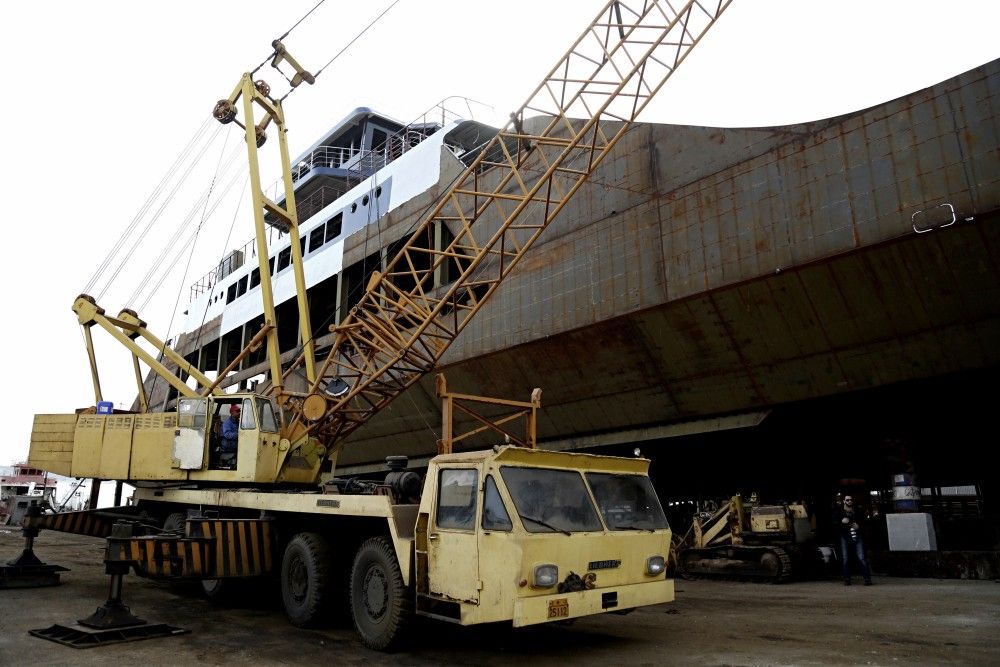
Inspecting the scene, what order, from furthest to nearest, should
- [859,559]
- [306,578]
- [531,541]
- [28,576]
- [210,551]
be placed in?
[859,559] → [28,576] → [210,551] → [306,578] → [531,541]

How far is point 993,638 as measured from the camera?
649cm

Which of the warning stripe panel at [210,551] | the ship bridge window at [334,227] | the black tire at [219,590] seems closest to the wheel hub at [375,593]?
the warning stripe panel at [210,551]

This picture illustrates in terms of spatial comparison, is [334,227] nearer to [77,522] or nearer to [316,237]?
[316,237]

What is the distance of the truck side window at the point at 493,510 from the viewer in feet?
18.9

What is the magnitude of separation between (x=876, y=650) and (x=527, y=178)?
44.7ft

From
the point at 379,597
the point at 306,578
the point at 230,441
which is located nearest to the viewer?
the point at 379,597

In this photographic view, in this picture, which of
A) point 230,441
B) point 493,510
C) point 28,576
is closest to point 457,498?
point 493,510

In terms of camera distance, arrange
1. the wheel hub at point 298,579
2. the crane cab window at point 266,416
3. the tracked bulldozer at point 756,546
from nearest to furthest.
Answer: the wheel hub at point 298,579, the crane cab window at point 266,416, the tracked bulldozer at point 756,546

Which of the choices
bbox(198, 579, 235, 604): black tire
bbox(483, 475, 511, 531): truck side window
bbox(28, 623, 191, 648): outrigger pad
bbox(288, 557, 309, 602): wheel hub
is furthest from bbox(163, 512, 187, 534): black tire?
bbox(483, 475, 511, 531): truck side window

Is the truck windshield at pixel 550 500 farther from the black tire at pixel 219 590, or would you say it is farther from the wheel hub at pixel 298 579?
the black tire at pixel 219 590

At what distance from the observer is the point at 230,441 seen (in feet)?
37.0

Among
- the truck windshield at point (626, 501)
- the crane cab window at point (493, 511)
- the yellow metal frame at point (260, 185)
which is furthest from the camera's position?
the yellow metal frame at point (260, 185)

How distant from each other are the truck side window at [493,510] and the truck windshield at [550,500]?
0.38ft

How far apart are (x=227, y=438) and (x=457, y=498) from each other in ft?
21.7
